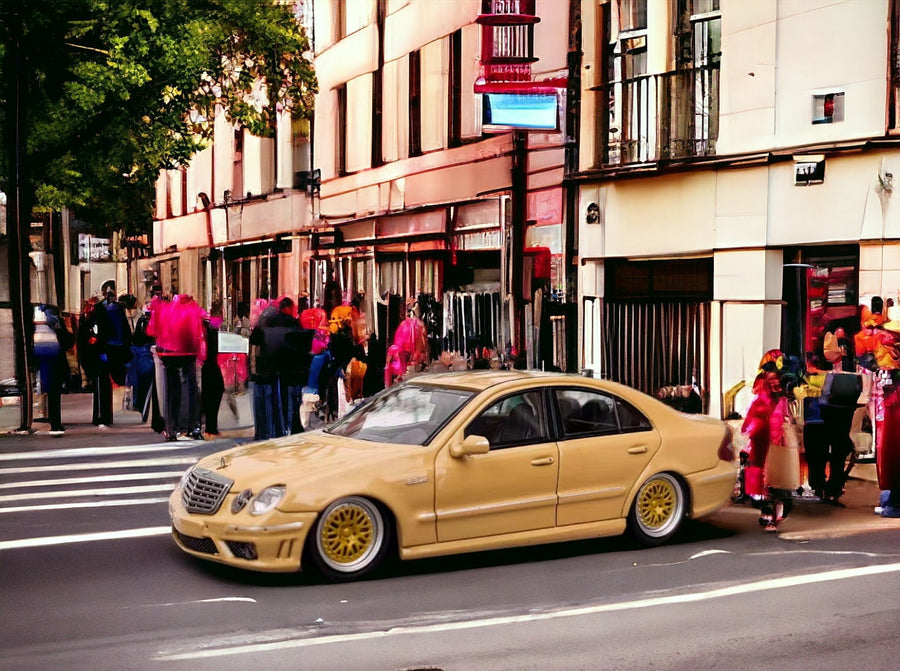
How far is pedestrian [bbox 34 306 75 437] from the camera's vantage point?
722 inches

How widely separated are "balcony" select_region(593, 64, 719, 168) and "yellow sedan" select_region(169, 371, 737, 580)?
9264 mm

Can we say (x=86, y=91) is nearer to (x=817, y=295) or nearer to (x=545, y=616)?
(x=817, y=295)

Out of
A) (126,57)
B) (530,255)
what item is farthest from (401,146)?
(126,57)

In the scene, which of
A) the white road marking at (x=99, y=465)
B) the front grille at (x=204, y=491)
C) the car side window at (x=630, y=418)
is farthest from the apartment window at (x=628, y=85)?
the front grille at (x=204, y=491)

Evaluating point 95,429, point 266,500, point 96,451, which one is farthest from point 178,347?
point 266,500

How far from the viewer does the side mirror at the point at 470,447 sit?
9.26 metres

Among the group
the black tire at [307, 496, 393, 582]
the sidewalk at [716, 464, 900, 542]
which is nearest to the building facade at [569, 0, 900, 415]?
the sidewalk at [716, 464, 900, 542]

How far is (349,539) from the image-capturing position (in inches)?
352

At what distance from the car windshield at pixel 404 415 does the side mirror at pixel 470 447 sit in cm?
24

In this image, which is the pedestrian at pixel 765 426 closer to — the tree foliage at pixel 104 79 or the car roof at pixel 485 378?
the car roof at pixel 485 378

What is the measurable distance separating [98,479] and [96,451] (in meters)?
2.57

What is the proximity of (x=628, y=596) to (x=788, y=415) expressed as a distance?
3.57 m

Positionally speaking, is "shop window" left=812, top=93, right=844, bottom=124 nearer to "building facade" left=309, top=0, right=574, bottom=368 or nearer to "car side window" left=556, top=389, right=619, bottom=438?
"building facade" left=309, top=0, right=574, bottom=368

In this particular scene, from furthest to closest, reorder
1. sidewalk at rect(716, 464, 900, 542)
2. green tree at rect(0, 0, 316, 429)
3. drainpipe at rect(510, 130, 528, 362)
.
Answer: drainpipe at rect(510, 130, 528, 362) → green tree at rect(0, 0, 316, 429) → sidewalk at rect(716, 464, 900, 542)
